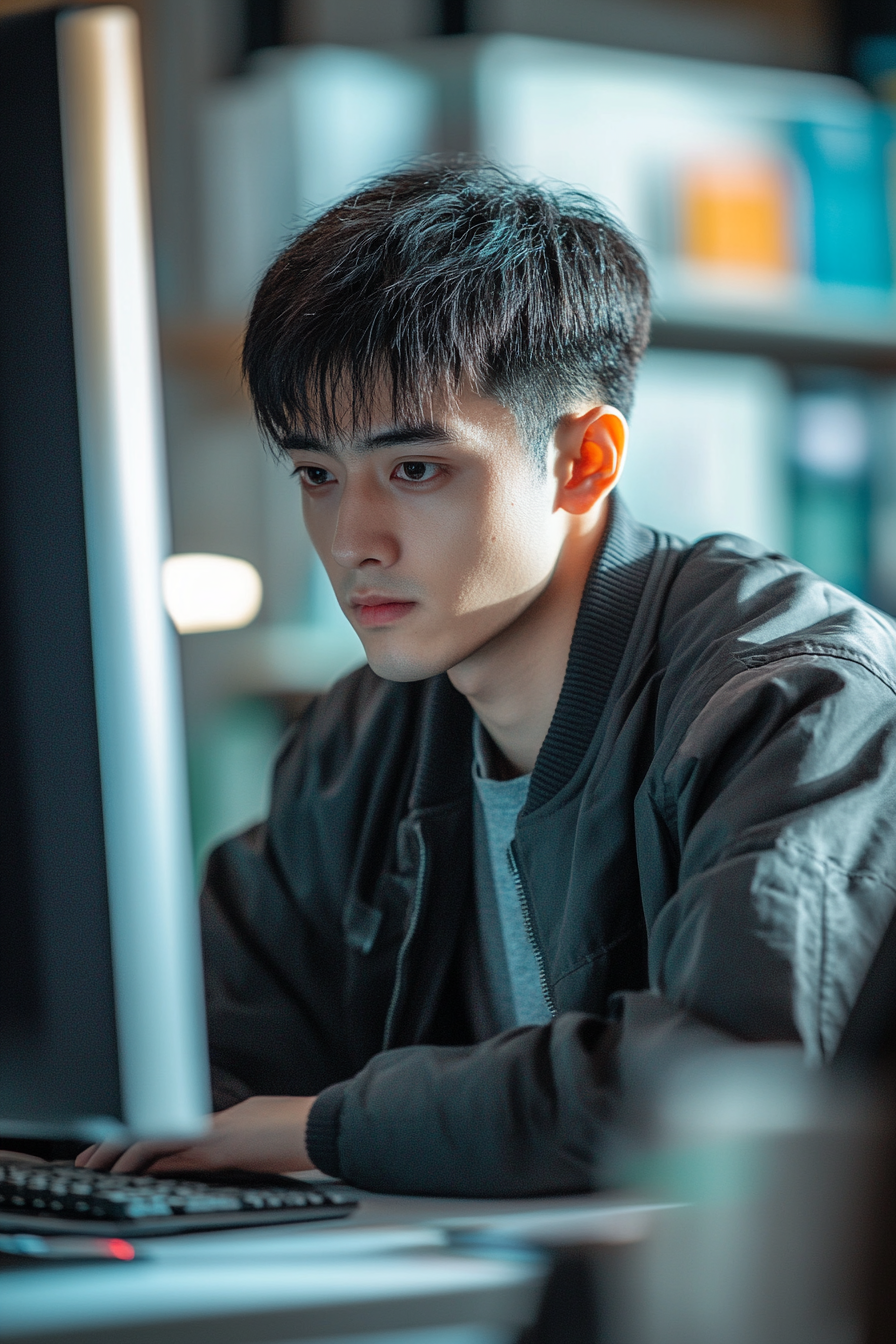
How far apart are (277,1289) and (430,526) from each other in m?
0.57

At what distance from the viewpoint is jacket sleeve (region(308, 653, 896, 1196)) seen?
71cm

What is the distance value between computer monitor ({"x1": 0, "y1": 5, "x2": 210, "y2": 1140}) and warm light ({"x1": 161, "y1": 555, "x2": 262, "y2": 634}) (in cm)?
166

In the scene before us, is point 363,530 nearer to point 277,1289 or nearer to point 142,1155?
point 142,1155

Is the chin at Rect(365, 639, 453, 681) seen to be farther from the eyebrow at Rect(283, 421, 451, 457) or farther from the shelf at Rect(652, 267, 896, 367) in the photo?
the shelf at Rect(652, 267, 896, 367)

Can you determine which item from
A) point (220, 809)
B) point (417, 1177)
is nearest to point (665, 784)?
point (417, 1177)

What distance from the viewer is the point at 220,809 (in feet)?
7.59

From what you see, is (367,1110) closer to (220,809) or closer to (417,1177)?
(417,1177)

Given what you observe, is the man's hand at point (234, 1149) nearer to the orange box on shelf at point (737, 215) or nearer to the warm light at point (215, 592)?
the warm light at point (215, 592)

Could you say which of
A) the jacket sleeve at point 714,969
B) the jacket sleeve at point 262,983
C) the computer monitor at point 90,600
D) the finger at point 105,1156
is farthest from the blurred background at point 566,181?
the computer monitor at point 90,600

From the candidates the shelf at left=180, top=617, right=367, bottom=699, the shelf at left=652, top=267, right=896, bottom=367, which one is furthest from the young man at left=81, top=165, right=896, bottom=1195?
the shelf at left=652, top=267, right=896, bottom=367

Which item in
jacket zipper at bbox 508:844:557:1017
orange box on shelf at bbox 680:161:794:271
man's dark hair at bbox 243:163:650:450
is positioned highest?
orange box on shelf at bbox 680:161:794:271

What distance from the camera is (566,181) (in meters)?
2.19

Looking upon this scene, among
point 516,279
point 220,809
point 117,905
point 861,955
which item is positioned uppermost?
point 516,279

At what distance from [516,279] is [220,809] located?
4.72 ft
